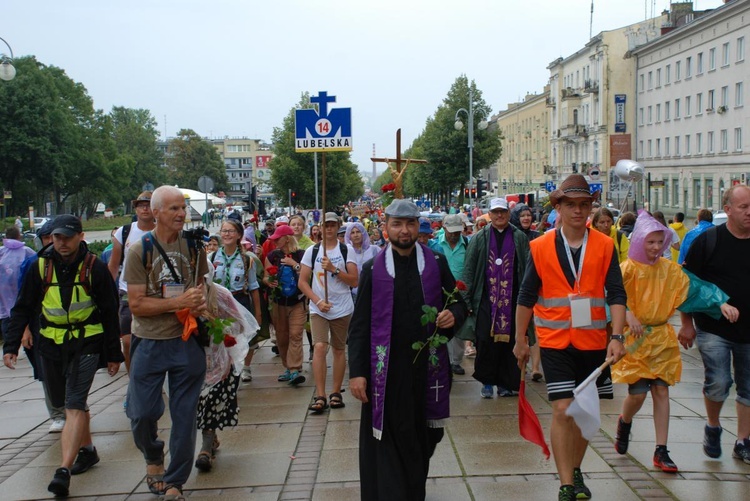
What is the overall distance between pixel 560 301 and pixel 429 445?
3.74ft

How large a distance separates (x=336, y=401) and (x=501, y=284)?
193 cm

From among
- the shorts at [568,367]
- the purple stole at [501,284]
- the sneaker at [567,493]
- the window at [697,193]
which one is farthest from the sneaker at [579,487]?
the window at [697,193]

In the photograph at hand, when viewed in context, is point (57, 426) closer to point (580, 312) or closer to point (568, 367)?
point (568, 367)

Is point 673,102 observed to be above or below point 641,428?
above

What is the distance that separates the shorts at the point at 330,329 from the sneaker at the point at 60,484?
114 inches

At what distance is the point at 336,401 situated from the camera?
25.5ft

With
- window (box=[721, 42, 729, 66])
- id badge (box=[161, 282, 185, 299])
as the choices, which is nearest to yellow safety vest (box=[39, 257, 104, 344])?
id badge (box=[161, 282, 185, 299])

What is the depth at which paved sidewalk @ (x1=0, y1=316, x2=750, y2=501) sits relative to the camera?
539 cm

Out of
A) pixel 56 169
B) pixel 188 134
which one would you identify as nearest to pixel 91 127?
pixel 56 169

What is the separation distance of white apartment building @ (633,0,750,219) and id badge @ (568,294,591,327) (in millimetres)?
36937

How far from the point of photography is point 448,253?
9.62 meters

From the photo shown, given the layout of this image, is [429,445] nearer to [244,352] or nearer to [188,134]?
[244,352]

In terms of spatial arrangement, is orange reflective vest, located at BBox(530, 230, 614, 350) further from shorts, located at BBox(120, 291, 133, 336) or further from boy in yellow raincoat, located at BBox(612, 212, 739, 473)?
shorts, located at BBox(120, 291, 133, 336)

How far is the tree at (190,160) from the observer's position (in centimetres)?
12438
